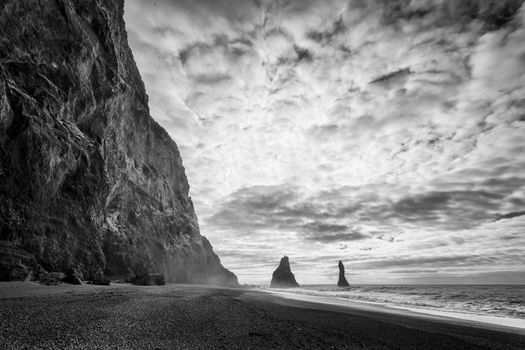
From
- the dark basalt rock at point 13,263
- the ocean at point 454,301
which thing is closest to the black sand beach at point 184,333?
the dark basalt rock at point 13,263

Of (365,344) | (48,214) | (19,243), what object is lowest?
(365,344)

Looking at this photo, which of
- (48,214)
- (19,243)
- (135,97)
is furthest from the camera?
(135,97)

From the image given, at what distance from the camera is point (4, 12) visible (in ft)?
70.9

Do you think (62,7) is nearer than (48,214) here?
No

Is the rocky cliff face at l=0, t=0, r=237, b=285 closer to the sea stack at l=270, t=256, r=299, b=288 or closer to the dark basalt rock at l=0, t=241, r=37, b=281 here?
the dark basalt rock at l=0, t=241, r=37, b=281

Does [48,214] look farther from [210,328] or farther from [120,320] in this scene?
[210,328]

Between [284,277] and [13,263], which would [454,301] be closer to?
[13,263]

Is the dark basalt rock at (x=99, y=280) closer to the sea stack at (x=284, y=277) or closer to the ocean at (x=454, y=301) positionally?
the ocean at (x=454, y=301)

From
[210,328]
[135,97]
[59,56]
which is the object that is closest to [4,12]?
[59,56]

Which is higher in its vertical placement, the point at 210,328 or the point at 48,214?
the point at 48,214

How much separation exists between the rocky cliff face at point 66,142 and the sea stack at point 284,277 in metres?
113

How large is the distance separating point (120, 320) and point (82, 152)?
87.8ft

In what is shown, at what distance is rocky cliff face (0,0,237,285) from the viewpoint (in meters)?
20.6

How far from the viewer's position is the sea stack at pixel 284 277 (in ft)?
500
